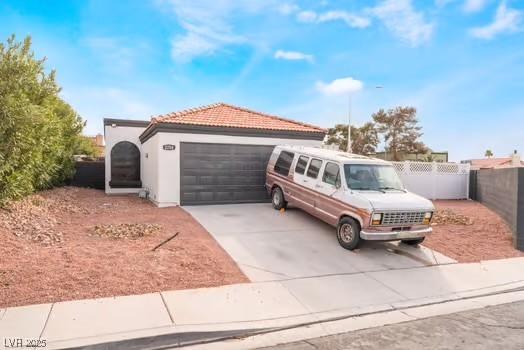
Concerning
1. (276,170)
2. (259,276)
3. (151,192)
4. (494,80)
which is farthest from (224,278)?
(494,80)

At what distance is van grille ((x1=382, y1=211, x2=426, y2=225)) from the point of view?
766 cm

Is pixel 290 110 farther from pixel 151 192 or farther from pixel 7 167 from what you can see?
pixel 7 167

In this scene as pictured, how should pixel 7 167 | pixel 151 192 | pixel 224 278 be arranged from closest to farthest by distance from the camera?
pixel 224 278
pixel 7 167
pixel 151 192

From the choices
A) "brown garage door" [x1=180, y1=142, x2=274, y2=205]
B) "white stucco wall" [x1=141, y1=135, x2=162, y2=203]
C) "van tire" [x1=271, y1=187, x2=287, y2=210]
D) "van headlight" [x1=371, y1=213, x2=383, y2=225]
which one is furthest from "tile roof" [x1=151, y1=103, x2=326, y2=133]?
"van headlight" [x1=371, y1=213, x2=383, y2=225]

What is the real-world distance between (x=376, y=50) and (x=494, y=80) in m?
4.66

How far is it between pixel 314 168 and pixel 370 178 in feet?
5.41

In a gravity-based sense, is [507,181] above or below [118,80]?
below

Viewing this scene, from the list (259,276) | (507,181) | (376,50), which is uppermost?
(376,50)

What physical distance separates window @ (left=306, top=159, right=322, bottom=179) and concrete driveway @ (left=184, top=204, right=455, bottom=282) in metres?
1.51

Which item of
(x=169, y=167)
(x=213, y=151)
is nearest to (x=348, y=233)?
(x=213, y=151)

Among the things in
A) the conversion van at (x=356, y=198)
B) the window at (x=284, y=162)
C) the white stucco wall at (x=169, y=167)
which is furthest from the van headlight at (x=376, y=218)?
the white stucco wall at (x=169, y=167)

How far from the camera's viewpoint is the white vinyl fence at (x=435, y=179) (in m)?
17.8

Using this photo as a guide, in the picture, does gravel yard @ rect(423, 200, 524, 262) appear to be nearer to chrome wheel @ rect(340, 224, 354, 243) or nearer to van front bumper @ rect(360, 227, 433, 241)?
van front bumper @ rect(360, 227, 433, 241)

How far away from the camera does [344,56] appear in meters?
15.0
